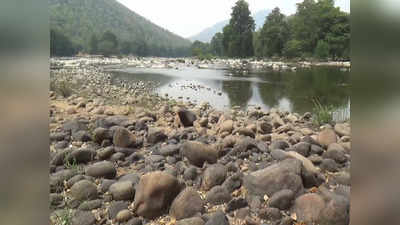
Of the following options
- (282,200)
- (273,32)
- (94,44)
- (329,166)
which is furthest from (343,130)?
(94,44)

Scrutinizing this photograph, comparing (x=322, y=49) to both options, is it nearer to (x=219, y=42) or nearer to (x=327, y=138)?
(x=219, y=42)

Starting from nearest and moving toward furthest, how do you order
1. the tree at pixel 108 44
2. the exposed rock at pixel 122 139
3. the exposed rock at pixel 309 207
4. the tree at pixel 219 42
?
the exposed rock at pixel 309 207 < the exposed rock at pixel 122 139 < the tree at pixel 219 42 < the tree at pixel 108 44

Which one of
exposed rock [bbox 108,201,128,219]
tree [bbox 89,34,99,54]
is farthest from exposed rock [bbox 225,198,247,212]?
tree [bbox 89,34,99,54]

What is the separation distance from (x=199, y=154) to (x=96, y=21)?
1241cm

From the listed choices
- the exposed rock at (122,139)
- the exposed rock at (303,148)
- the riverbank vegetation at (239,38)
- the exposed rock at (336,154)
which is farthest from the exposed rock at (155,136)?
the riverbank vegetation at (239,38)

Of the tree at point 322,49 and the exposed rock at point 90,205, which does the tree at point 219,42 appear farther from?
the exposed rock at point 90,205

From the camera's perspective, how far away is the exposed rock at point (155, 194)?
1960 millimetres

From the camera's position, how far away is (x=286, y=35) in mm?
15500

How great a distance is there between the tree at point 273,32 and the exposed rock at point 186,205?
10.0 m

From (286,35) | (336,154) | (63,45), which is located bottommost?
(336,154)
